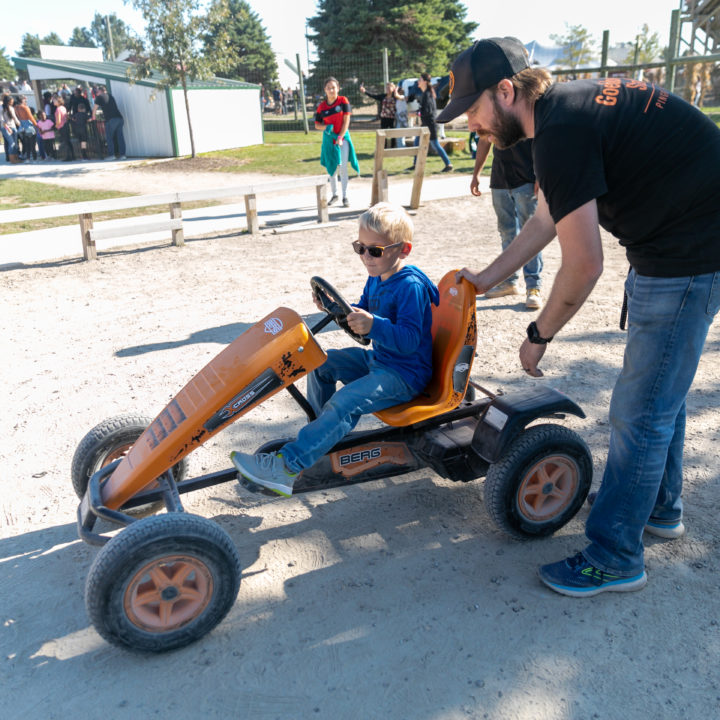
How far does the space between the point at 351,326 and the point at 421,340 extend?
36cm

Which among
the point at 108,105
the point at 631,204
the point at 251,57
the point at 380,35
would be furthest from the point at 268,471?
the point at 251,57

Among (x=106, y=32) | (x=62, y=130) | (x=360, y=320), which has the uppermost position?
(x=106, y=32)

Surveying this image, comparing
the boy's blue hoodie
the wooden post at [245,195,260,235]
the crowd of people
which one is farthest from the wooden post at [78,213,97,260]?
the crowd of people

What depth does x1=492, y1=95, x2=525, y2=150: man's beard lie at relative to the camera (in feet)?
7.24

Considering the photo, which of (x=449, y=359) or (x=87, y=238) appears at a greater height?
(x=449, y=359)

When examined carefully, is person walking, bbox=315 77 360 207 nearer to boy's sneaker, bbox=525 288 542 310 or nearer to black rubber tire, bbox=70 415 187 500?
boy's sneaker, bbox=525 288 542 310

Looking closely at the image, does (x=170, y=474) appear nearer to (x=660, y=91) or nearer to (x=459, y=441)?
(x=459, y=441)

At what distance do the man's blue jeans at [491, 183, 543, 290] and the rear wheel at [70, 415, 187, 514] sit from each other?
3563 mm

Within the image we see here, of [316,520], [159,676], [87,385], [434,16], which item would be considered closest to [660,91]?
[316,520]

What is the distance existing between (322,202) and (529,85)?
25.4 ft

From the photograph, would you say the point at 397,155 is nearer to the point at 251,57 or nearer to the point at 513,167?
the point at 513,167

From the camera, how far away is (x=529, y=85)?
2176 millimetres

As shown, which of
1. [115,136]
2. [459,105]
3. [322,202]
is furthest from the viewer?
[115,136]

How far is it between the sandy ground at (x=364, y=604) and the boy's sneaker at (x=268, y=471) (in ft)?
1.31
